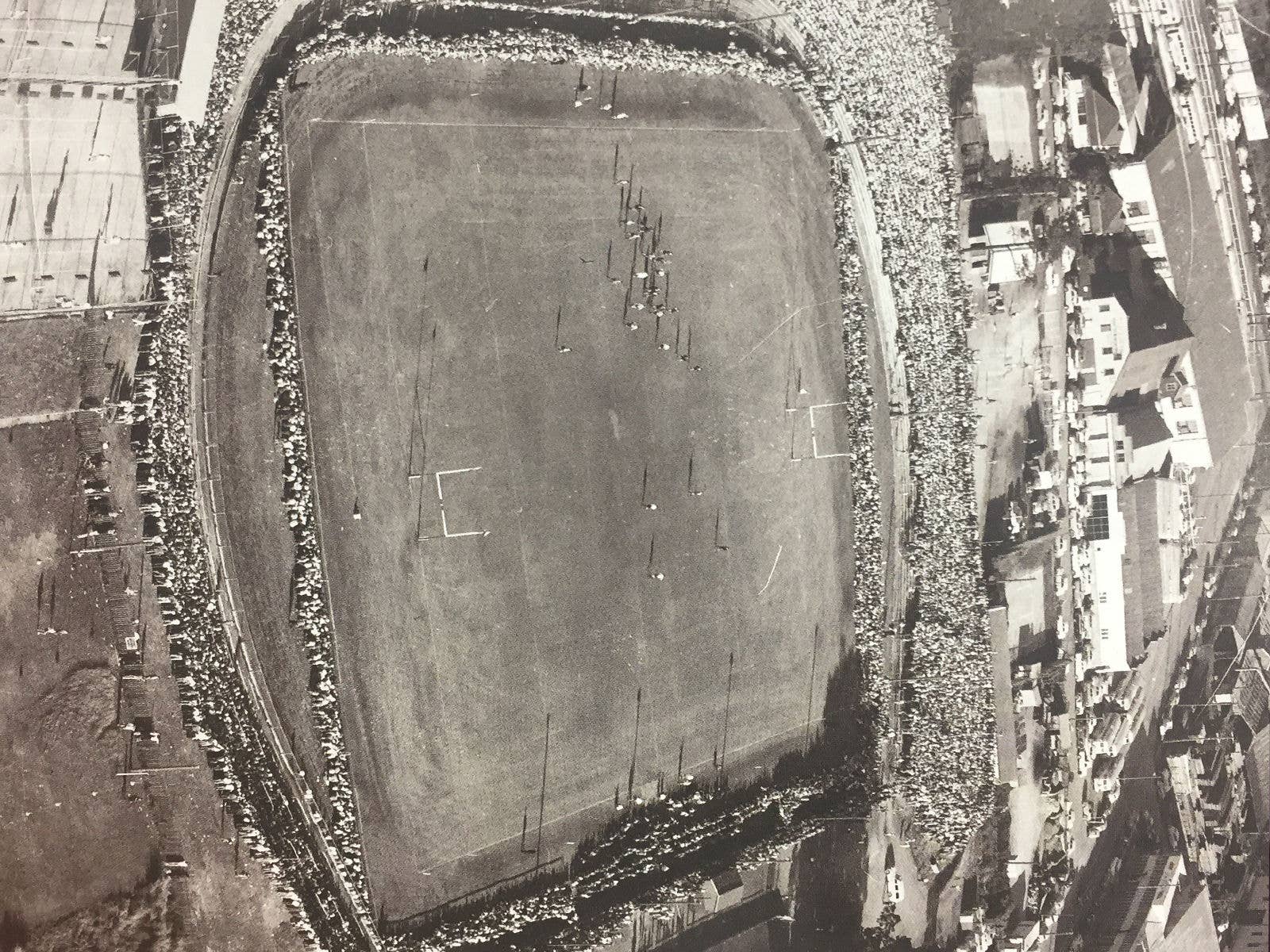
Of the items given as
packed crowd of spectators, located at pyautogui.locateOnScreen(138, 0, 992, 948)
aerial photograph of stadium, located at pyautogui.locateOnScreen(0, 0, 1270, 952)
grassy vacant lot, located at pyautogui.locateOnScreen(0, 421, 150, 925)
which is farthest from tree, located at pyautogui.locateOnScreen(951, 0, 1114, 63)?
grassy vacant lot, located at pyautogui.locateOnScreen(0, 421, 150, 925)

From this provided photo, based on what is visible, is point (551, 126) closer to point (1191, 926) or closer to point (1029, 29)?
point (1029, 29)

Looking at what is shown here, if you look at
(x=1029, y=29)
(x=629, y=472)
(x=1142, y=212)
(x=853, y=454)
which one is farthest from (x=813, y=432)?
(x=1029, y=29)

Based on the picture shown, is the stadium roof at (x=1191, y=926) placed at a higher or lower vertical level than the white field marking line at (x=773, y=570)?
lower

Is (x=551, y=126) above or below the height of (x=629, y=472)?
above

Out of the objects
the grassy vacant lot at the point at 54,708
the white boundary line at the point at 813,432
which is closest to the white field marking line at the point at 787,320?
the white boundary line at the point at 813,432

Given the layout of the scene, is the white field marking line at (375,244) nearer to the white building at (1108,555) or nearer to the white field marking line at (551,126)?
the white field marking line at (551,126)
